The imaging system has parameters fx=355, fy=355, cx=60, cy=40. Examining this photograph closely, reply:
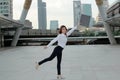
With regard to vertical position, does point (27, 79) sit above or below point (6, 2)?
below

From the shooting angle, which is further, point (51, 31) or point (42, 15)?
point (42, 15)

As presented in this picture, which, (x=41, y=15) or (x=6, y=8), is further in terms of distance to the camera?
(x=41, y=15)

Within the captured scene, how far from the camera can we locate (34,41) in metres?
52.6

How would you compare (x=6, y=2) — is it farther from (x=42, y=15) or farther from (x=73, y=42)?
(x=73, y=42)

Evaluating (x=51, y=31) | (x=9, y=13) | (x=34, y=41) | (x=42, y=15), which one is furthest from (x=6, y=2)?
(x=34, y=41)

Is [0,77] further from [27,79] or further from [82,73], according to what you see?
[82,73]

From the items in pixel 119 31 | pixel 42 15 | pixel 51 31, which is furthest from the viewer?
pixel 42 15

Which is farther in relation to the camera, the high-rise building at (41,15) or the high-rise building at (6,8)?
the high-rise building at (41,15)

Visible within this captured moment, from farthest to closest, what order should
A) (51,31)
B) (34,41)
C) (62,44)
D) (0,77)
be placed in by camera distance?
(51,31), (34,41), (0,77), (62,44)

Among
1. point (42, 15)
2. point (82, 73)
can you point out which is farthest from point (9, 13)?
point (82, 73)

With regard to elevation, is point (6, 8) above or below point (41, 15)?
above

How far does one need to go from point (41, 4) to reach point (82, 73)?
13679 centimetres

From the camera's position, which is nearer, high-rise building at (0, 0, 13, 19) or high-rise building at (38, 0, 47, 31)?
high-rise building at (0, 0, 13, 19)

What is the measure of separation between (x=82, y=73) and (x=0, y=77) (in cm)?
277
